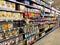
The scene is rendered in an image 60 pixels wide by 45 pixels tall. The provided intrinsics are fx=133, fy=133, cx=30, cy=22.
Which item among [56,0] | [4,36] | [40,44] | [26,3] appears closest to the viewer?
[4,36]

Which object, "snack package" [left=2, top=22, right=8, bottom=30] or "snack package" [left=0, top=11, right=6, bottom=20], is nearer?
"snack package" [left=0, top=11, right=6, bottom=20]

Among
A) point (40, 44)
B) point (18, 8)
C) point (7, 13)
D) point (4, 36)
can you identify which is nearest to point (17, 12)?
point (18, 8)

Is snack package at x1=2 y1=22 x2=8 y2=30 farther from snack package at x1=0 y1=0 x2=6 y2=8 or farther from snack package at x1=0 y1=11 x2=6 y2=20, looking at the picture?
snack package at x1=0 y1=0 x2=6 y2=8

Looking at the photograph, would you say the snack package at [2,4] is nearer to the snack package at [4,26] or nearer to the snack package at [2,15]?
the snack package at [2,15]

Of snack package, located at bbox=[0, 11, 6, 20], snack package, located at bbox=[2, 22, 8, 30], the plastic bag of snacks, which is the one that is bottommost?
snack package, located at bbox=[2, 22, 8, 30]

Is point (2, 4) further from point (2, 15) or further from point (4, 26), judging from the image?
point (4, 26)

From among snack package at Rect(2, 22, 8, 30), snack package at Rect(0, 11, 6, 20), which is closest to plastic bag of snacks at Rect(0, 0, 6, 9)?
snack package at Rect(0, 11, 6, 20)

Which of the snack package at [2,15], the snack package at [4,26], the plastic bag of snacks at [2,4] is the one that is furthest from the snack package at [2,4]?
the snack package at [4,26]

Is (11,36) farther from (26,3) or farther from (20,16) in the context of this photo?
(26,3)

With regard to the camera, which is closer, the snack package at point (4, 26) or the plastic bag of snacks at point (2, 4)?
the plastic bag of snacks at point (2, 4)

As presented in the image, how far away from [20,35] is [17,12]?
74 cm

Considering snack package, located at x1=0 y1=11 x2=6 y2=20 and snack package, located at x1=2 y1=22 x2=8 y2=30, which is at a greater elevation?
snack package, located at x1=0 y1=11 x2=6 y2=20

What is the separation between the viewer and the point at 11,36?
136 inches

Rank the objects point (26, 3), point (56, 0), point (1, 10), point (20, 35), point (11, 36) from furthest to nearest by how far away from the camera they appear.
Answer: point (56, 0) → point (26, 3) → point (20, 35) → point (11, 36) → point (1, 10)
